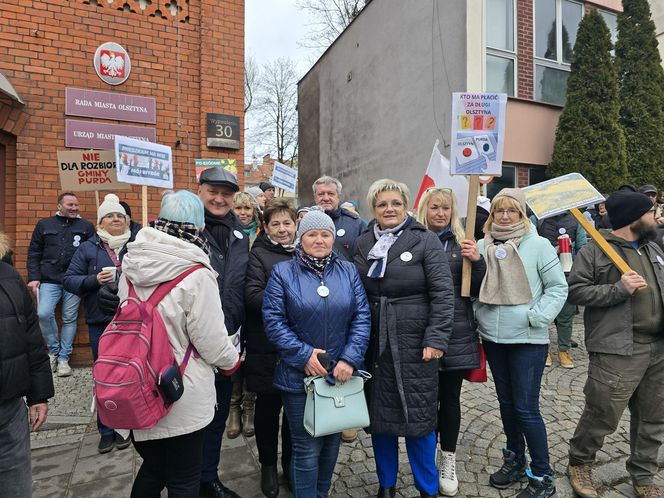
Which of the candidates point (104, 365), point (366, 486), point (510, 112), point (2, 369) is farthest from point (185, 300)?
point (510, 112)

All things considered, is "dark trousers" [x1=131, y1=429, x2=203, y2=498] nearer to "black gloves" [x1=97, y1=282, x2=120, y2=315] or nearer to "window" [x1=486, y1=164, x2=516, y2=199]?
"black gloves" [x1=97, y1=282, x2=120, y2=315]

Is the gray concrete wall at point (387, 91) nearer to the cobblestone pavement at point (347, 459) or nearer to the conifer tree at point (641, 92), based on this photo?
the conifer tree at point (641, 92)

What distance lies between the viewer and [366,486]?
2.99 meters

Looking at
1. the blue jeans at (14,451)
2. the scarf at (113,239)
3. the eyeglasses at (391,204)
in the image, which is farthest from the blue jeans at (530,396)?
the scarf at (113,239)

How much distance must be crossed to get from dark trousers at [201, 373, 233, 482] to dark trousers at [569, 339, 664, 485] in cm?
243

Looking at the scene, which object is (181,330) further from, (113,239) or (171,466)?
(113,239)

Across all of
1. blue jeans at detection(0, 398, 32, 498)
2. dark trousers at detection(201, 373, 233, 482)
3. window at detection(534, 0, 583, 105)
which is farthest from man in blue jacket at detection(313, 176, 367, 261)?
window at detection(534, 0, 583, 105)

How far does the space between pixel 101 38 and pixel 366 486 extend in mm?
5764

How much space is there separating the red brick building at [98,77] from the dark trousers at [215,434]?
354 centimetres

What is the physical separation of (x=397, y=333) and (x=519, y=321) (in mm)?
839

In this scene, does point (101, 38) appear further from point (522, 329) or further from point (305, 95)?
point (305, 95)

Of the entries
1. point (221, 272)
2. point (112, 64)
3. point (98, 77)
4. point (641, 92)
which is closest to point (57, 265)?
point (98, 77)

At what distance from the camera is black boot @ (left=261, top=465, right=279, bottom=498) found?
2.90 metres

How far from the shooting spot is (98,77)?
5258 mm
